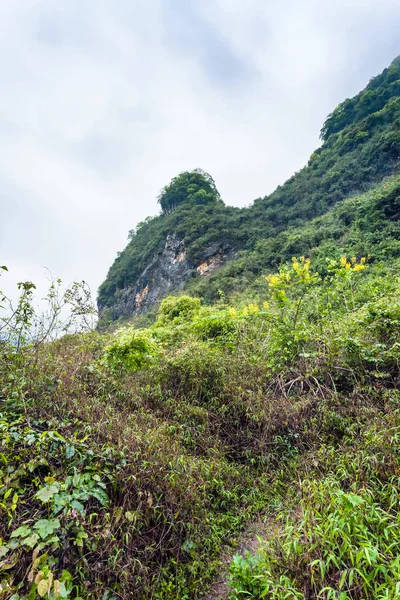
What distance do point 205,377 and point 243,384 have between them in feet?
1.79

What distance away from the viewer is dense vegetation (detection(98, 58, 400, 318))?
20.2m

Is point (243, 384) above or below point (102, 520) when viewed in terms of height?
above

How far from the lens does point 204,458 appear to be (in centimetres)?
299

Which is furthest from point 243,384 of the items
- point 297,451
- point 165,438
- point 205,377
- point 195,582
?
point 195,582

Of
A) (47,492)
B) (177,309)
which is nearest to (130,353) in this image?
(47,492)

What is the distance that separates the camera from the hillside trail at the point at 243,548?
195 centimetres

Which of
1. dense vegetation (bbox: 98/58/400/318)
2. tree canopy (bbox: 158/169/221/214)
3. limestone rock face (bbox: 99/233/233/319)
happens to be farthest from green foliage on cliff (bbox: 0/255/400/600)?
tree canopy (bbox: 158/169/221/214)

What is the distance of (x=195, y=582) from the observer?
1992 millimetres

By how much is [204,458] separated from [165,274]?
1010 inches

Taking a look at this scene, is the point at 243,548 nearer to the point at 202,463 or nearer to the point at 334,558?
the point at 202,463

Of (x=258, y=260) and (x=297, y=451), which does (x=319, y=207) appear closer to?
(x=258, y=260)

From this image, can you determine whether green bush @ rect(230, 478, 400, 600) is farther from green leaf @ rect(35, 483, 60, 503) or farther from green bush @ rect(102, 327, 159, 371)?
green bush @ rect(102, 327, 159, 371)

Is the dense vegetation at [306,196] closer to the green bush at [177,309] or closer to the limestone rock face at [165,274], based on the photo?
the limestone rock face at [165,274]

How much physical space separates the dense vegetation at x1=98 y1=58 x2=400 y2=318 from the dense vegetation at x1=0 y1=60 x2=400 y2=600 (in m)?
12.2
